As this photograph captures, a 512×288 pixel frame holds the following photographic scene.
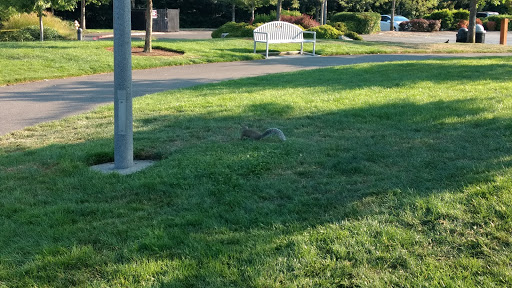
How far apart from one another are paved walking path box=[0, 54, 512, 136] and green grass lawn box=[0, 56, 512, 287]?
1.14 m

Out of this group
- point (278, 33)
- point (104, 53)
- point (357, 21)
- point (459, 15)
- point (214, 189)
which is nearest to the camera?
point (214, 189)

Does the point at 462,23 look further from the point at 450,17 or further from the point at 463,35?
the point at 463,35

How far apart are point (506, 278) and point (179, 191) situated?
8.78ft

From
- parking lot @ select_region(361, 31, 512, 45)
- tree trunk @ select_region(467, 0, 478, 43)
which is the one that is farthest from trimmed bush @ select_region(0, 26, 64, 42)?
tree trunk @ select_region(467, 0, 478, 43)

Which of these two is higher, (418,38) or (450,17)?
(450,17)

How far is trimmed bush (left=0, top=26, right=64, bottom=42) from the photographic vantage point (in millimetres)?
26062

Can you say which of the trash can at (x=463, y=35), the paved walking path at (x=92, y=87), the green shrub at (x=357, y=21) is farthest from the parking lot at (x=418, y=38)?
the paved walking path at (x=92, y=87)

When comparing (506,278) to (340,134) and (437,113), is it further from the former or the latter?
(437,113)

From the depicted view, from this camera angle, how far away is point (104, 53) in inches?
682

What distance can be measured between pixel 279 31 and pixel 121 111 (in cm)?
1570

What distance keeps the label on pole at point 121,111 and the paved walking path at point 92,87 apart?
2782 mm

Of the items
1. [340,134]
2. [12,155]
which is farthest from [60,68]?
[340,134]

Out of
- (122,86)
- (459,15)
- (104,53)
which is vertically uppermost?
(459,15)

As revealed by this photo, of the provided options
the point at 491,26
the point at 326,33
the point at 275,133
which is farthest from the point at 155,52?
the point at 491,26
